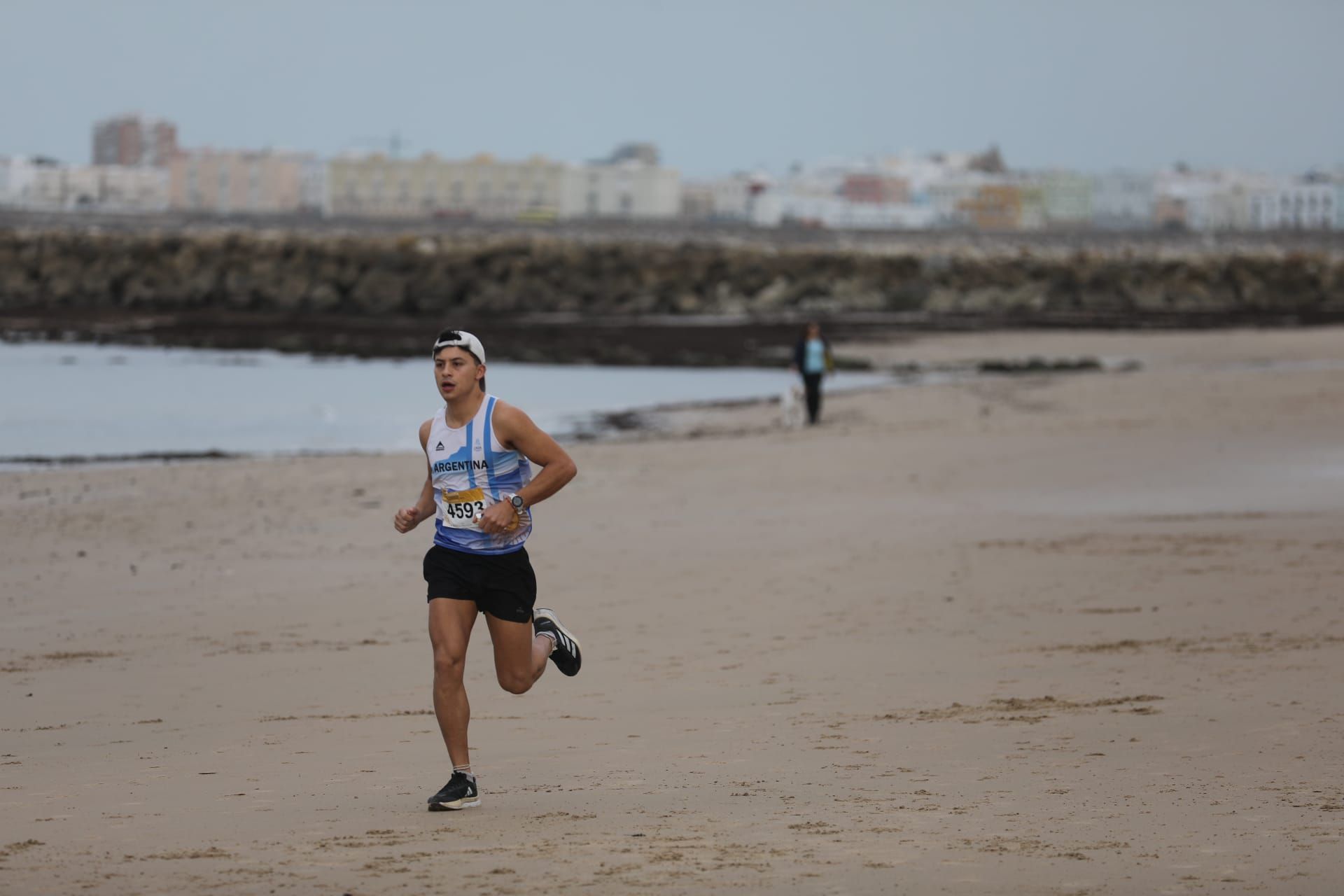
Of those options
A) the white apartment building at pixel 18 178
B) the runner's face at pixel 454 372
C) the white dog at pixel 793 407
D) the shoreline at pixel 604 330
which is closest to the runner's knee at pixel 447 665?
the runner's face at pixel 454 372

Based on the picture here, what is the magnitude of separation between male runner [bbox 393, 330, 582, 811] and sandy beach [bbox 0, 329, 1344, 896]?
0.44m

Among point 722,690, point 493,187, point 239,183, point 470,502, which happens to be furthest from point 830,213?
point 470,502

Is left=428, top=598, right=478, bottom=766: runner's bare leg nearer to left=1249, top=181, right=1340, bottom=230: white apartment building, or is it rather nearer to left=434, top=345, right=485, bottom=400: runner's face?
left=434, top=345, right=485, bottom=400: runner's face

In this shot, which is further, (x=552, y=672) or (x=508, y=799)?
(x=552, y=672)

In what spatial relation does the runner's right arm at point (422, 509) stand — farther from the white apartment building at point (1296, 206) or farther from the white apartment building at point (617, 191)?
the white apartment building at point (1296, 206)

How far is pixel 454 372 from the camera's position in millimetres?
5176

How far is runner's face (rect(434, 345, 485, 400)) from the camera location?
5.17 metres

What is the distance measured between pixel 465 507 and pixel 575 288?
44473mm

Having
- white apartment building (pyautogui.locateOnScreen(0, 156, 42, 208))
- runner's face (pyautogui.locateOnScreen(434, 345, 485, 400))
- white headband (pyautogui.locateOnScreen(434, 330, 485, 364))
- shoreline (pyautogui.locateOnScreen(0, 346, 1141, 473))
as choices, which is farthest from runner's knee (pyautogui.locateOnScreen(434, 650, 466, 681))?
white apartment building (pyautogui.locateOnScreen(0, 156, 42, 208))

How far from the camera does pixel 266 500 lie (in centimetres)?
1400

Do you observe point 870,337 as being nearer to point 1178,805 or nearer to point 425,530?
point 425,530

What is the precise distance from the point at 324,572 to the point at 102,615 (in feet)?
5.49

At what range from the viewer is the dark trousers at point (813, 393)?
1986 cm

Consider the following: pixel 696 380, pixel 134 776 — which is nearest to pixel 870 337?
pixel 696 380
